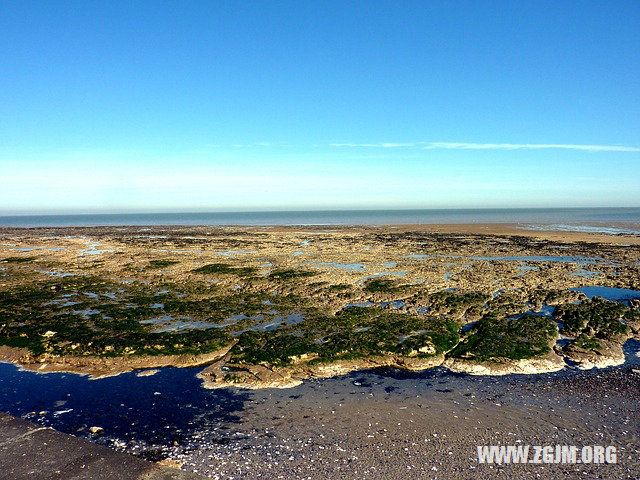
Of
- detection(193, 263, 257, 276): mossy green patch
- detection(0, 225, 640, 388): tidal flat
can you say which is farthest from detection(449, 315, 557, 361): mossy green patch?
detection(193, 263, 257, 276): mossy green patch

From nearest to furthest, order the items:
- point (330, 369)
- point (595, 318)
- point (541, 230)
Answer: point (330, 369), point (595, 318), point (541, 230)

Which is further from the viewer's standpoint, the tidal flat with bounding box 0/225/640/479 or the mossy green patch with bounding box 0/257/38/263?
the mossy green patch with bounding box 0/257/38/263

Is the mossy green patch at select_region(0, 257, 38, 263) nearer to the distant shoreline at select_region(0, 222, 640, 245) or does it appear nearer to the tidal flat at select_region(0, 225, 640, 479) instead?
the tidal flat at select_region(0, 225, 640, 479)

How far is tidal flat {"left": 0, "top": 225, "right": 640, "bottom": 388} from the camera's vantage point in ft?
46.3

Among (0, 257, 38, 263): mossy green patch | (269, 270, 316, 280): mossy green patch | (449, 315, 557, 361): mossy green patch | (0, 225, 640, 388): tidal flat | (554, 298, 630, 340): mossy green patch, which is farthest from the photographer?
(0, 257, 38, 263): mossy green patch

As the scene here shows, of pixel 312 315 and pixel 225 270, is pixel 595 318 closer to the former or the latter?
pixel 312 315

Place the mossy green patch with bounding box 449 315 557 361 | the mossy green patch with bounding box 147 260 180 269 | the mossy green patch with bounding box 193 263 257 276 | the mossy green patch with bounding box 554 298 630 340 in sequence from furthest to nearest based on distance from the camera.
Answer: the mossy green patch with bounding box 147 260 180 269, the mossy green patch with bounding box 193 263 257 276, the mossy green patch with bounding box 554 298 630 340, the mossy green patch with bounding box 449 315 557 361

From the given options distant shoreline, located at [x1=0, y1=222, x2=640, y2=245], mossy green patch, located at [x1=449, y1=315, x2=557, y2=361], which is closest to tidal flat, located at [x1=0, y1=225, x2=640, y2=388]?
mossy green patch, located at [x1=449, y1=315, x2=557, y2=361]

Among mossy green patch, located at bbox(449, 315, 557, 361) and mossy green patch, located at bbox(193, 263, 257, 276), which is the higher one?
mossy green patch, located at bbox(193, 263, 257, 276)

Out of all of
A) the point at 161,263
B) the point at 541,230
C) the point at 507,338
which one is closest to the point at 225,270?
the point at 161,263

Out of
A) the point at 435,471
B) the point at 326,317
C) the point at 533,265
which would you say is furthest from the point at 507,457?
the point at 533,265

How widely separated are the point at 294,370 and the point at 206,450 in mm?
4811

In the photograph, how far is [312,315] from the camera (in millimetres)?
19562

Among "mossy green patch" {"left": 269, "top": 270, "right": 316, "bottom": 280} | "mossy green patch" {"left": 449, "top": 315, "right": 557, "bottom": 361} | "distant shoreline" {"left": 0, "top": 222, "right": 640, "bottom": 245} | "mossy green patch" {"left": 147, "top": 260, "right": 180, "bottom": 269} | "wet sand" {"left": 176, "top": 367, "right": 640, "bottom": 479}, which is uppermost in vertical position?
"distant shoreline" {"left": 0, "top": 222, "right": 640, "bottom": 245}
